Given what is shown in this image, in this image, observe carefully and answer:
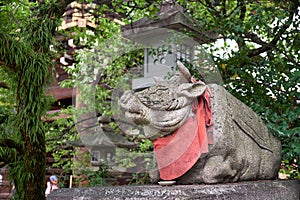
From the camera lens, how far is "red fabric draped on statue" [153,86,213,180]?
1.82 metres

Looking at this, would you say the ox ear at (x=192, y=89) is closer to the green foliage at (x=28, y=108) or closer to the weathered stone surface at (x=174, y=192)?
the weathered stone surface at (x=174, y=192)

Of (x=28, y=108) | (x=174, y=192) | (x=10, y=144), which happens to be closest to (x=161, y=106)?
(x=174, y=192)

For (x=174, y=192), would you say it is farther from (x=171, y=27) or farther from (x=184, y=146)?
→ (x=171, y=27)

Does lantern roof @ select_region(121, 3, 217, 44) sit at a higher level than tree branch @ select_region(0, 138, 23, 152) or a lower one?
higher

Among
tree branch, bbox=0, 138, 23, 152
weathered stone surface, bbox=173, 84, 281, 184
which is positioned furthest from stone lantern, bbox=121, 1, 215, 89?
tree branch, bbox=0, 138, 23, 152

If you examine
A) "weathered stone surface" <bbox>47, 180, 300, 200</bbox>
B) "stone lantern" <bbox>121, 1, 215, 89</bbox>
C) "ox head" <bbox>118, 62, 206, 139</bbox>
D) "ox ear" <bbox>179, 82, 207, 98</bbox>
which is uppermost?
"stone lantern" <bbox>121, 1, 215, 89</bbox>

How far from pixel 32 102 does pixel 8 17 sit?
1.16 m

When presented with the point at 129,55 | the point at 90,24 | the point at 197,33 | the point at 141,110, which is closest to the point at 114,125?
the point at 129,55

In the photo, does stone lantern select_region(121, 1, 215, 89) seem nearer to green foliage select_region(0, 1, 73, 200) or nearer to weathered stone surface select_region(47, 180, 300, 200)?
green foliage select_region(0, 1, 73, 200)

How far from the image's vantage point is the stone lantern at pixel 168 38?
345 cm

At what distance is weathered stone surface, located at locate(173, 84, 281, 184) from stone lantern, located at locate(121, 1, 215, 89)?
1.07m

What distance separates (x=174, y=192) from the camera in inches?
61.0

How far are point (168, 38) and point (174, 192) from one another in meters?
2.50

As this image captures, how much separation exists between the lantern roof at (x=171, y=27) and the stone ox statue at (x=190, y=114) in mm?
1822
